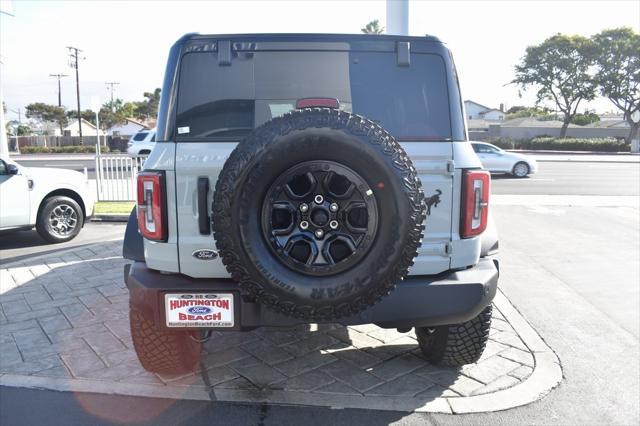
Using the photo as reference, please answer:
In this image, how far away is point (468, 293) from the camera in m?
2.88

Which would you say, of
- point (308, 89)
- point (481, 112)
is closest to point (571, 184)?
point (308, 89)

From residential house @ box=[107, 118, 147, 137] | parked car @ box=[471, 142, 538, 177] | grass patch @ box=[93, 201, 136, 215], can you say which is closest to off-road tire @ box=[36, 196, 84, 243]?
grass patch @ box=[93, 201, 136, 215]

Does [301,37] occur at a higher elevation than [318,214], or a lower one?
higher

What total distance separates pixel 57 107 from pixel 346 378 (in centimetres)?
8316

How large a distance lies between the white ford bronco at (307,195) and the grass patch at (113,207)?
23.5 ft

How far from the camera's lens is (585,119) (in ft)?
204

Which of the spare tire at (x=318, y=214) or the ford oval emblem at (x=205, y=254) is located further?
the ford oval emblem at (x=205, y=254)

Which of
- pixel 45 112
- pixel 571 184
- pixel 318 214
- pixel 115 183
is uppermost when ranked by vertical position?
pixel 45 112

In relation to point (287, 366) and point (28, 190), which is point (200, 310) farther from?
point (28, 190)

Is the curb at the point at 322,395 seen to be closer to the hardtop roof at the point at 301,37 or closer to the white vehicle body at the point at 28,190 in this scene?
the hardtop roof at the point at 301,37

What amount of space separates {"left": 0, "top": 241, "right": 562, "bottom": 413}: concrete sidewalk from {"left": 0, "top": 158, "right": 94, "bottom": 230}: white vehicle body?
2.87 m

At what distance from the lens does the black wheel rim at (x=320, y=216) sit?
2.52m

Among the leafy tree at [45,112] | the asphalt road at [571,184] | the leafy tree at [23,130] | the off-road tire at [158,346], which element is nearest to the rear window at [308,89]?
the off-road tire at [158,346]

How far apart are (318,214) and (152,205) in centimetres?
98
